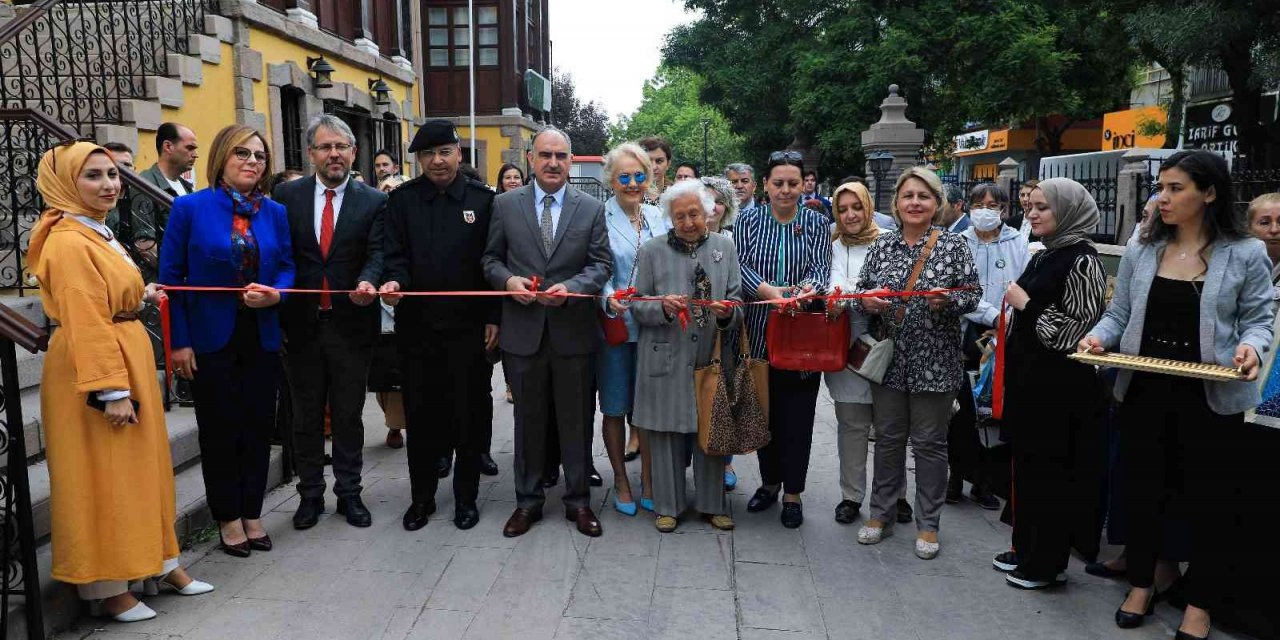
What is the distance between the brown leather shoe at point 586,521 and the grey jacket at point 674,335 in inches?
23.8

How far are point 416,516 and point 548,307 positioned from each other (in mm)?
1433

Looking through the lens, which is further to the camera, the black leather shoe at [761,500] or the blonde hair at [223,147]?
the black leather shoe at [761,500]

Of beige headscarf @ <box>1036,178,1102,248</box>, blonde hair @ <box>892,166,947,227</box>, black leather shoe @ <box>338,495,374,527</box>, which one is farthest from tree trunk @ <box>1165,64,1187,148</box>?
black leather shoe @ <box>338,495,374,527</box>

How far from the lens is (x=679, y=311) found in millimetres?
4594

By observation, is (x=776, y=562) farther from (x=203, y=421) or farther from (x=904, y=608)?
(x=203, y=421)

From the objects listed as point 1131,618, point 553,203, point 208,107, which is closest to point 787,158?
point 553,203

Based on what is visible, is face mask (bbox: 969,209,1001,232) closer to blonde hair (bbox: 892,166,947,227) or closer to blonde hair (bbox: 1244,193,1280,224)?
blonde hair (bbox: 892,166,947,227)

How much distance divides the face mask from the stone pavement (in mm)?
1922

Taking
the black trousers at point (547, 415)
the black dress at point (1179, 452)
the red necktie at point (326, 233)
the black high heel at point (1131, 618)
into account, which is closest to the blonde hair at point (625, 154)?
the black trousers at point (547, 415)

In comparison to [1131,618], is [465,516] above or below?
above

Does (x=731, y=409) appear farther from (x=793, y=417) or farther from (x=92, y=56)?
(x=92, y=56)

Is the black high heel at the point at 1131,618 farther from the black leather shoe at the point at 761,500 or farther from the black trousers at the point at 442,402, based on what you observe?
the black trousers at the point at 442,402

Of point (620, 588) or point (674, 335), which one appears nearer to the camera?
point (620, 588)

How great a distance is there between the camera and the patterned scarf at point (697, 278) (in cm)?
469
